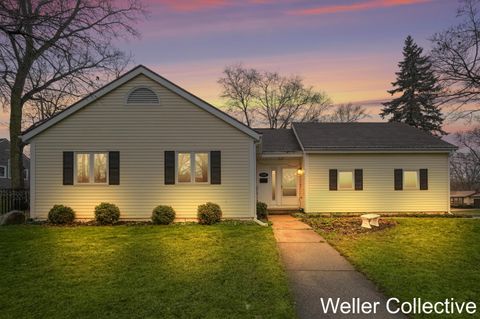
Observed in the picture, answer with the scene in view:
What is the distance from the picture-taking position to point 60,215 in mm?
13938

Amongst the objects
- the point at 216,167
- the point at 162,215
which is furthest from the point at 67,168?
the point at 216,167

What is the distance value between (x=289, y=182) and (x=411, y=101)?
66.4 ft

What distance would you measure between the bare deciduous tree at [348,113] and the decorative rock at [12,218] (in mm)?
40073

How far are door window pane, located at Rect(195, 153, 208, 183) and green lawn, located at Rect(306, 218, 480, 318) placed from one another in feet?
15.5

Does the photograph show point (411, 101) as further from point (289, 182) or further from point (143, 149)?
point (143, 149)

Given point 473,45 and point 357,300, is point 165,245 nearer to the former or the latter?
point 357,300

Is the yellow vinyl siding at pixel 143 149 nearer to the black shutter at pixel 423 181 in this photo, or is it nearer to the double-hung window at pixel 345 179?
the double-hung window at pixel 345 179

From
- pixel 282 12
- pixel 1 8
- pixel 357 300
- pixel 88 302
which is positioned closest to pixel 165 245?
pixel 88 302

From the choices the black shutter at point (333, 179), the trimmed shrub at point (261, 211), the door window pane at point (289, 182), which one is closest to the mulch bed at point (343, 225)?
the trimmed shrub at point (261, 211)

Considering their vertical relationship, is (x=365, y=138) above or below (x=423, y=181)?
above

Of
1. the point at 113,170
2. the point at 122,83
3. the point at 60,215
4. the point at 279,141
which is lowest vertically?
the point at 60,215

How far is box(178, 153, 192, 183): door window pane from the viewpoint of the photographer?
48.8ft

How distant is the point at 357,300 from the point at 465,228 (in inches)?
365

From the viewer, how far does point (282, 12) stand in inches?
557
